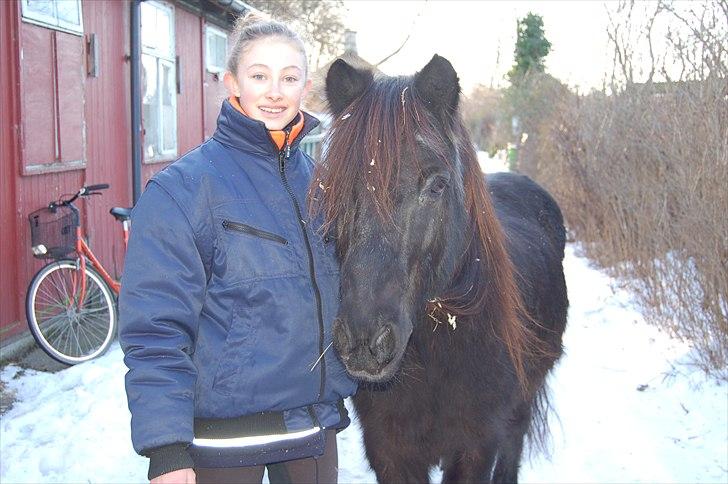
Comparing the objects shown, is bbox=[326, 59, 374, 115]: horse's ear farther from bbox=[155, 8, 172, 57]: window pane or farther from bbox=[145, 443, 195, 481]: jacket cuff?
bbox=[155, 8, 172, 57]: window pane

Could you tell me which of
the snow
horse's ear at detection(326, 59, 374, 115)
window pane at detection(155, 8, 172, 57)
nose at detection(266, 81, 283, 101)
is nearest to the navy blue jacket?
nose at detection(266, 81, 283, 101)

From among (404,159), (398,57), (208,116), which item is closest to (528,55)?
(398,57)

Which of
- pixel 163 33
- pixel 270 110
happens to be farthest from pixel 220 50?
pixel 270 110

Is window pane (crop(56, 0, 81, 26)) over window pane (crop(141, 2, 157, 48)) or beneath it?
beneath

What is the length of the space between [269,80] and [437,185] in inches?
23.6

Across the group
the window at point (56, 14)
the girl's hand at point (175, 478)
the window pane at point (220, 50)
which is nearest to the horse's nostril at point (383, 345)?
the girl's hand at point (175, 478)

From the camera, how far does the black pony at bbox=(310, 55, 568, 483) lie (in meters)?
2.00

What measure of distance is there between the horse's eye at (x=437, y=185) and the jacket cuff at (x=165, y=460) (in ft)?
3.36

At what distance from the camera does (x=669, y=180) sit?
18.1 ft

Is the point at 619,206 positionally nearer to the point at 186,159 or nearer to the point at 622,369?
the point at 622,369

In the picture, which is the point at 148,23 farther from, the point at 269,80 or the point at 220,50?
the point at 269,80

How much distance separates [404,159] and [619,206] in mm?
6064

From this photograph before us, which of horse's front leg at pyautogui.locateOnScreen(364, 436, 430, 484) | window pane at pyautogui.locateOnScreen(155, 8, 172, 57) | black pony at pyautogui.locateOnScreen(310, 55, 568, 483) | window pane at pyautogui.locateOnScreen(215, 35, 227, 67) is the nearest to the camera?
black pony at pyautogui.locateOnScreen(310, 55, 568, 483)

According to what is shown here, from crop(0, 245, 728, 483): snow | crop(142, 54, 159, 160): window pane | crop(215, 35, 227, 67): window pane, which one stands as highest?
crop(215, 35, 227, 67): window pane
